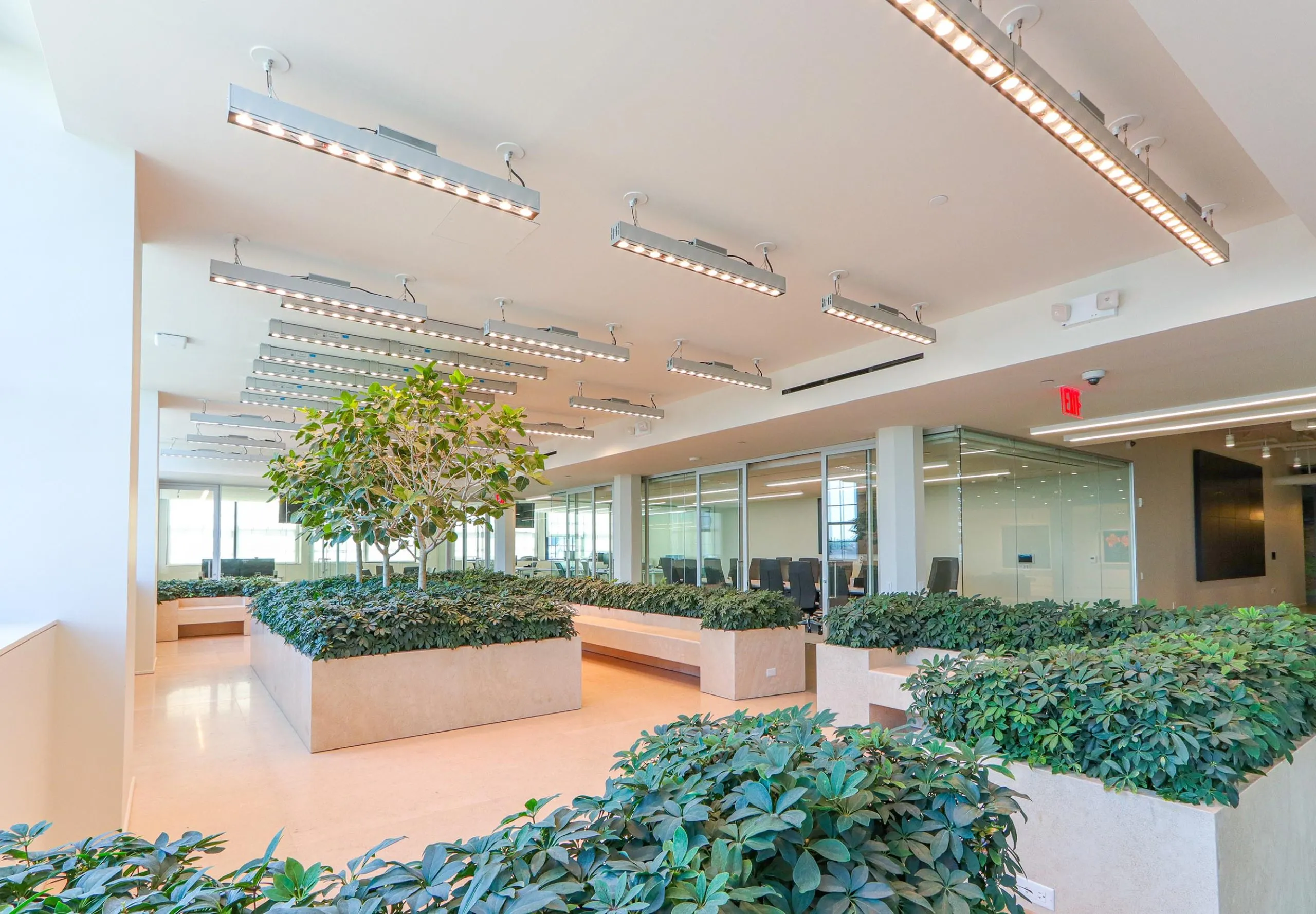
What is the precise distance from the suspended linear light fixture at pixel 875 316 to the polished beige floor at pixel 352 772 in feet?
11.3

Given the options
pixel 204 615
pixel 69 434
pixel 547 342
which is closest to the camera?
pixel 69 434

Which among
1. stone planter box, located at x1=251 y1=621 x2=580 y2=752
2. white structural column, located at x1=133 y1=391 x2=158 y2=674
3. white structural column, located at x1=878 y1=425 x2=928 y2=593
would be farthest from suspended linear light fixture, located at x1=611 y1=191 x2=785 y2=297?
white structural column, located at x1=133 y1=391 x2=158 y2=674

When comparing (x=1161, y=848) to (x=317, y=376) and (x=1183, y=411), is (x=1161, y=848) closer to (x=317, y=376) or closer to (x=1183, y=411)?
(x=1183, y=411)

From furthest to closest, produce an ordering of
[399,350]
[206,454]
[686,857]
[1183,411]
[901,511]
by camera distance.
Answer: [206,454] → [901,511] → [1183,411] → [399,350] → [686,857]

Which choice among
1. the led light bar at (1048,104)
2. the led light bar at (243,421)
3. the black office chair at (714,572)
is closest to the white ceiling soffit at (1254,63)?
the led light bar at (1048,104)

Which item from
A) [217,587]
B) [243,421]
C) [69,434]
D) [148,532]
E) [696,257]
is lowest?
[217,587]

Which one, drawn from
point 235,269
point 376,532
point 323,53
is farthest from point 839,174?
point 376,532

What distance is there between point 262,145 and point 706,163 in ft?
7.45

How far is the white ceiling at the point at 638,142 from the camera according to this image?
2.91 m

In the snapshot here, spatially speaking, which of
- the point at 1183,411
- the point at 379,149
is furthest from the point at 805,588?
the point at 379,149

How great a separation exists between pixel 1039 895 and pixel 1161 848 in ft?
1.63

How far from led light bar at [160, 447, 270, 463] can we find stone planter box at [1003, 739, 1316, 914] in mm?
12416

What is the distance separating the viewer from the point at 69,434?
11.1 feet

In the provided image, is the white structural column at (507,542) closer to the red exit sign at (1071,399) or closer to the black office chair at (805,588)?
the black office chair at (805,588)
